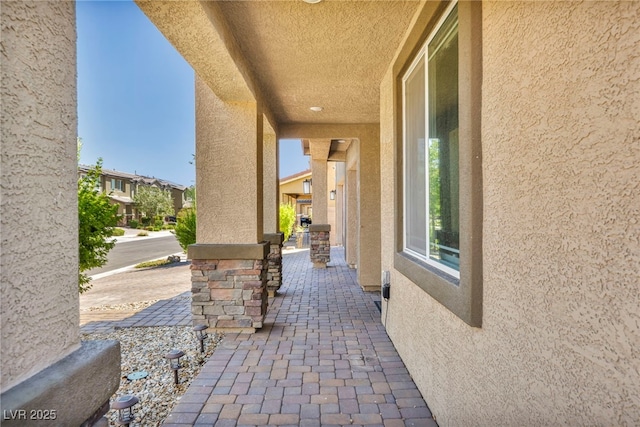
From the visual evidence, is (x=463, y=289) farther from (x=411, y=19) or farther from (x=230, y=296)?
(x=230, y=296)

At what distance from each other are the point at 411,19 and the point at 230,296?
3594mm

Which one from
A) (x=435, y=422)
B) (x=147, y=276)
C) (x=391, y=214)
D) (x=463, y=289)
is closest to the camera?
(x=463, y=289)

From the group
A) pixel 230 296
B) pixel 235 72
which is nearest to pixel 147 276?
pixel 230 296

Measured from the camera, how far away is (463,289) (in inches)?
71.9

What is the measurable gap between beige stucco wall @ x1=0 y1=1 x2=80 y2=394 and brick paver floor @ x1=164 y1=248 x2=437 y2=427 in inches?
72.9

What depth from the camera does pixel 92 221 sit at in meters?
4.46

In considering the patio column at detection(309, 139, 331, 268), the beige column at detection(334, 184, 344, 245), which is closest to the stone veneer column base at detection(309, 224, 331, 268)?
the patio column at detection(309, 139, 331, 268)

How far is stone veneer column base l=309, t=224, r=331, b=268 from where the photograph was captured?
30.1ft

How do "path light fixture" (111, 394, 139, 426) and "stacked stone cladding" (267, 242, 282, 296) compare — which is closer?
"path light fixture" (111, 394, 139, 426)

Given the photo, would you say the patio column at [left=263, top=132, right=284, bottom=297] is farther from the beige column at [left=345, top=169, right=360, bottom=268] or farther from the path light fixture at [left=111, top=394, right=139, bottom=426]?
the path light fixture at [left=111, top=394, right=139, bottom=426]

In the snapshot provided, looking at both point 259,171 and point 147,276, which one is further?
point 147,276

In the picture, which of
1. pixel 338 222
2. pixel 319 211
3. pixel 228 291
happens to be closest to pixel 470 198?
pixel 228 291

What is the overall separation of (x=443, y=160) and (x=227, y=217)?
280 cm

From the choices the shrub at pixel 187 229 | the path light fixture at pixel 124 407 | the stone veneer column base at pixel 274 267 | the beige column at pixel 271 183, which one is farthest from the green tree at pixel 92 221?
the shrub at pixel 187 229
